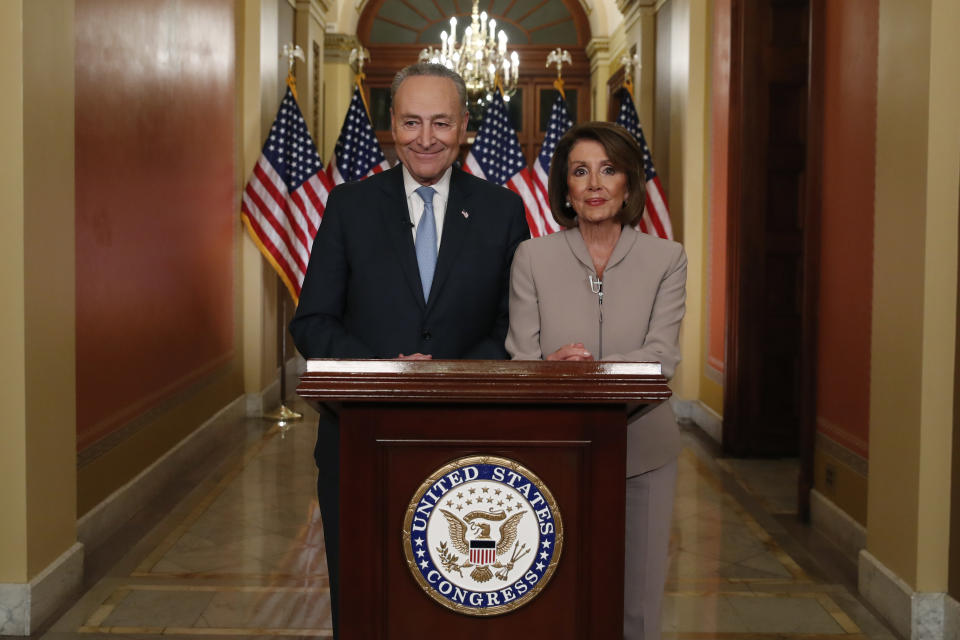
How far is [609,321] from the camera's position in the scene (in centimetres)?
222

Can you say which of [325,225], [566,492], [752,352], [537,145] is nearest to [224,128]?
[752,352]

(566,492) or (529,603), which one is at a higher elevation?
(566,492)

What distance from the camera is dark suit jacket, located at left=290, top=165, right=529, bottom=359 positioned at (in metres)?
2.26

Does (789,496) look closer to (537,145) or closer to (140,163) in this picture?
(140,163)

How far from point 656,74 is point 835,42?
4.97 m

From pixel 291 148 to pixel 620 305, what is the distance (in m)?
6.20

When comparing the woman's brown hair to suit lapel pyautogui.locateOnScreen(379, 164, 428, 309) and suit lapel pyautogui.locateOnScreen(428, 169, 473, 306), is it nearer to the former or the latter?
suit lapel pyautogui.locateOnScreen(428, 169, 473, 306)

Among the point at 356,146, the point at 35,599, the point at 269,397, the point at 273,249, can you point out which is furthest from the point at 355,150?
the point at 35,599

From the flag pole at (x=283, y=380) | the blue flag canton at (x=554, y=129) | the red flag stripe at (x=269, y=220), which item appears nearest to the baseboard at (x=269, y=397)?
the flag pole at (x=283, y=380)

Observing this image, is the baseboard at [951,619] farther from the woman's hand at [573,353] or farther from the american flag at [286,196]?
the american flag at [286,196]

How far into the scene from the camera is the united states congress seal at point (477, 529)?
152 centimetres

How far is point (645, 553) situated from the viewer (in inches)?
86.5

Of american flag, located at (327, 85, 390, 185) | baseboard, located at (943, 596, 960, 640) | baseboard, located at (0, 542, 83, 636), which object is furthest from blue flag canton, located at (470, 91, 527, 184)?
baseboard, located at (943, 596, 960, 640)

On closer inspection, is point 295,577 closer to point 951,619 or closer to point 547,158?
point 951,619
